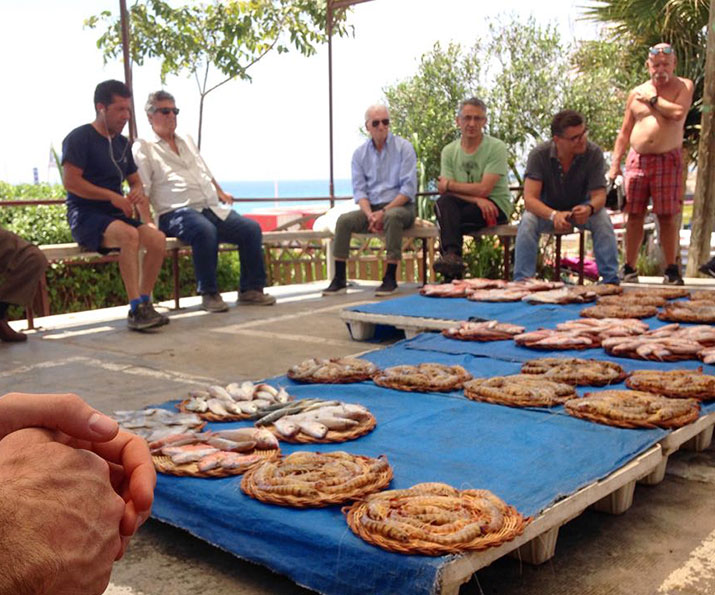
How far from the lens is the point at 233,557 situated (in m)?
2.28

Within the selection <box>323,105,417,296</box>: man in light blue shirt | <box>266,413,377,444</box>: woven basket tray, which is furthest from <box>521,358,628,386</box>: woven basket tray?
<box>323,105,417,296</box>: man in light blue shirt

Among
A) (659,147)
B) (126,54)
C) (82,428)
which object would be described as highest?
(126,54)

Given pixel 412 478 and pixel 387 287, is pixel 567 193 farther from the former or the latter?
pixel 412 478

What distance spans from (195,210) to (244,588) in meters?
4.83

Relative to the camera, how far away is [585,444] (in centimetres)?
261

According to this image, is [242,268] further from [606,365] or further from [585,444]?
[585,444]

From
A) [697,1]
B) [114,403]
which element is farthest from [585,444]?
[697,1]

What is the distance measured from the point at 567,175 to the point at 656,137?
0.86 meters

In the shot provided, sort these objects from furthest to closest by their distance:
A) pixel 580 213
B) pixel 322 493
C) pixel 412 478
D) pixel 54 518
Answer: pixel 580 213 < pixel 412 478 < pixel 322 493 < pixel 54 518

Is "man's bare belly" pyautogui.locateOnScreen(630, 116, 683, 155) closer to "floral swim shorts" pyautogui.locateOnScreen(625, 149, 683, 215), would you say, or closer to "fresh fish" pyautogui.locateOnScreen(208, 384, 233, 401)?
"floral swim shorts" pyautogui.locateOnScreen(625, 149, 683, 215)

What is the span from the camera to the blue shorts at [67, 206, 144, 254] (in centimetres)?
574

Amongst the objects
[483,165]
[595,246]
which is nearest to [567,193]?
[595,246]

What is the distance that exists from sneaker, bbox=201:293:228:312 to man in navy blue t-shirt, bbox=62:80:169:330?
0.70 meters

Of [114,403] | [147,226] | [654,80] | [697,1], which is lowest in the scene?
[114,403]
